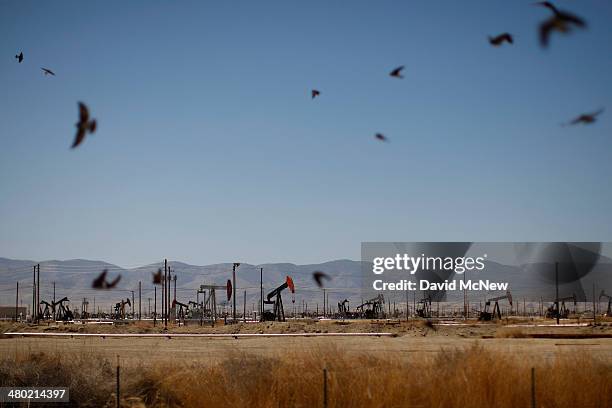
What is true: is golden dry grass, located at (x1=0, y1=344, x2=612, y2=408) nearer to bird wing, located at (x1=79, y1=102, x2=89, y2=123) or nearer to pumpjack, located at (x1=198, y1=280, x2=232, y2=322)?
bird wing, located at (x1=79, y1=102, x2=89, y2=123)

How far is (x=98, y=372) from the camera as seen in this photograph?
77.0 ft

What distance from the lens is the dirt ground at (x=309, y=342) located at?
39375mm

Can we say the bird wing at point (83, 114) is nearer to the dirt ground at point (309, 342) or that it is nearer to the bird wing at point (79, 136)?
the bird wing at point (79, 136)

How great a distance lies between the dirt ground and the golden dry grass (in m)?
10.7

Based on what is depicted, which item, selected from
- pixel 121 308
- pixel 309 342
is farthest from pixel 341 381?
pixel 121 308

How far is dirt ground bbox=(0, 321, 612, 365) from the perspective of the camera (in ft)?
129

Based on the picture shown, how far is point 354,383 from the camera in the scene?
18.8 metres

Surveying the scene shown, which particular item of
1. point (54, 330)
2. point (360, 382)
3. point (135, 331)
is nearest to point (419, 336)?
point (135, 331)

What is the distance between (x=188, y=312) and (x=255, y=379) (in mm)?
75524

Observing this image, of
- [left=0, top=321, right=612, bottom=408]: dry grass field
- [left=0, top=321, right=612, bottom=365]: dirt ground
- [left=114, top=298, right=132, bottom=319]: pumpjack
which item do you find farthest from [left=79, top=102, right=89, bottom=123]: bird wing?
[left=114, top=298, right=132, bottom=319]: pumpjack

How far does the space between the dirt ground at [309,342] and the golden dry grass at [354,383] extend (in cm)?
1069

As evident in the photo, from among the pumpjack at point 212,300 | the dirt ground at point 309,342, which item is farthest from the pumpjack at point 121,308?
the dirt ground at point 309,342

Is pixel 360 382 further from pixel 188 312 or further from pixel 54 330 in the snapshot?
→ pixel 188 312

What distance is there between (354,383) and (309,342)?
16.0 m
